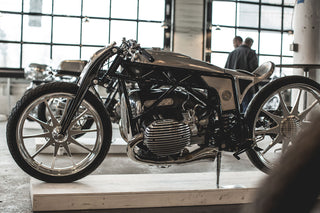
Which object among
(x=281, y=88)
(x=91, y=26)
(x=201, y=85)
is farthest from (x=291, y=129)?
(x=91, y=26)

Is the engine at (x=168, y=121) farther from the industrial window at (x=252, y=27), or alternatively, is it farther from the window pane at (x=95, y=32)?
the industrial window at (x=252, y=27)

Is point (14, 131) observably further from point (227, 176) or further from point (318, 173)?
point (318, 173)

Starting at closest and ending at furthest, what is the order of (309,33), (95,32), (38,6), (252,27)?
(309,33)
(38,6)
(95,32)
(252,27)

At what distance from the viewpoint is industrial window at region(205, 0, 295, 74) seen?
913cm

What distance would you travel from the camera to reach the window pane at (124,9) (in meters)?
8.70

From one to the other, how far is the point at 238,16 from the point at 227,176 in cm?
799

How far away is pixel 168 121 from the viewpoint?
177cm

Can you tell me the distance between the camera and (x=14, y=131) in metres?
1.72

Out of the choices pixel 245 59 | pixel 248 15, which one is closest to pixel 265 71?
pixel 245 59

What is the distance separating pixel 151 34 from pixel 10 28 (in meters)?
3.35

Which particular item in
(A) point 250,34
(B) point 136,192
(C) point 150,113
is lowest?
(B) point 136,192

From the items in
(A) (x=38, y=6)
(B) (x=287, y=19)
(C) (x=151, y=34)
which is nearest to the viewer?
(A) (x=38, y=6)

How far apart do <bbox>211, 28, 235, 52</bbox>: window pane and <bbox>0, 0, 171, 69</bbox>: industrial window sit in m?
1.24

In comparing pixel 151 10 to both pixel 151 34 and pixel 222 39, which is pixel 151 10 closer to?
pixel 151 34
